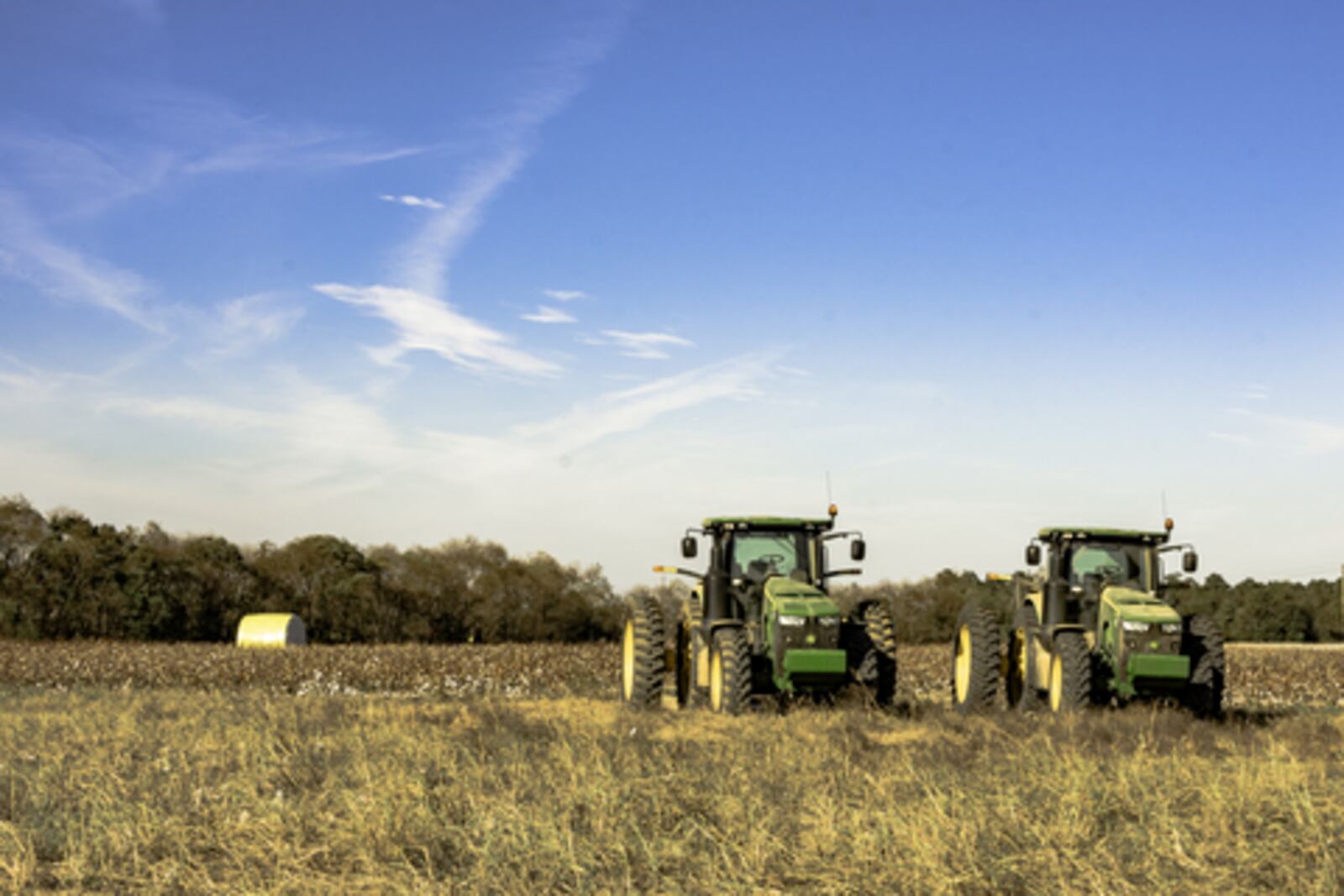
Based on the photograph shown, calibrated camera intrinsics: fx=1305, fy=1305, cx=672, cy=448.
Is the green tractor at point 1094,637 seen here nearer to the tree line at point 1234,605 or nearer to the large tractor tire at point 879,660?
the large tractor tire at point 879,660

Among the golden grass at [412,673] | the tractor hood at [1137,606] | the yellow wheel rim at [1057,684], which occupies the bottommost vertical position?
the golden grass at [412,673]

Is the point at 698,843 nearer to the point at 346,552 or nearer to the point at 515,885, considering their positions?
the point at 515,885

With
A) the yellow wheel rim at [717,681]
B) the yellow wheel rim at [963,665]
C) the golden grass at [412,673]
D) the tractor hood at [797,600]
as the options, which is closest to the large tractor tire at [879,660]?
the tractor hood at [797,600]

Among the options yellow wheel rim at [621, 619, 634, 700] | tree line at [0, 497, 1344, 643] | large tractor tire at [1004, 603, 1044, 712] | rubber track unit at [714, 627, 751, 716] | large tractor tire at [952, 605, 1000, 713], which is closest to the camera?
rubber track unit at [714, 627, 751, 716]

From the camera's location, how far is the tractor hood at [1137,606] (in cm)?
1557

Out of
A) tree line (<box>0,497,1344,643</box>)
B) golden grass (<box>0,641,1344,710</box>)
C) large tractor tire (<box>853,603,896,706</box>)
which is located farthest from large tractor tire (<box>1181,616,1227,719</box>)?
tree line (<box>0,497,1344,643</box>)

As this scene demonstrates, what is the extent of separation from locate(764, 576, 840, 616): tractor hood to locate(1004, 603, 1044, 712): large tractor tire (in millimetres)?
3125

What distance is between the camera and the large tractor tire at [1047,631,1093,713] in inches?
605

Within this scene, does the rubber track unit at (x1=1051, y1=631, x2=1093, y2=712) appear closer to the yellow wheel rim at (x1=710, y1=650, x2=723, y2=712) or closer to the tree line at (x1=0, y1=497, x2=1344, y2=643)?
the yellow wheel rim at (x1=710, y1=650, x2=723, y2=712)

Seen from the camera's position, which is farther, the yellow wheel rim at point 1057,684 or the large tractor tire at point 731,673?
the yellow wheel rim at point 1057,684

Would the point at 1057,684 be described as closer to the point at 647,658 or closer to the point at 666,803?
the point at 647,658

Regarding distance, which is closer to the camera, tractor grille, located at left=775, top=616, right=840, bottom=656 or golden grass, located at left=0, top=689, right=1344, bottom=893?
golden grass, located at left=0, top=689, right=1344, bottom=893

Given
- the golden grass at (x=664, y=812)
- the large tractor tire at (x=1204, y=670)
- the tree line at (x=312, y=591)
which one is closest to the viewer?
the golden grass at (x=664, y=812)

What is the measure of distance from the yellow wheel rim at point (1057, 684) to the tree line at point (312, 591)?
21622mm
